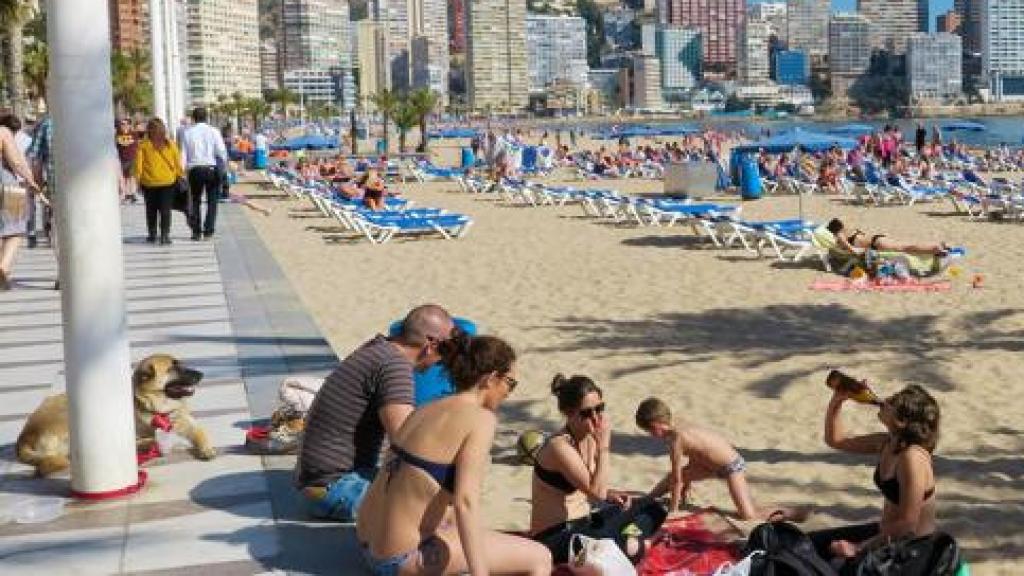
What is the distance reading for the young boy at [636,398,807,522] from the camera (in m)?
4.74

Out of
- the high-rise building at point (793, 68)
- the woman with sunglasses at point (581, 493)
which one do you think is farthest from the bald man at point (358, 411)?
the high-rise building at point (793, 68)

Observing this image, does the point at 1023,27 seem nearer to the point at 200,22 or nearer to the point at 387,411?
the point at 200,22

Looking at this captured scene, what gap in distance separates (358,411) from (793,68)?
20099 centimetres

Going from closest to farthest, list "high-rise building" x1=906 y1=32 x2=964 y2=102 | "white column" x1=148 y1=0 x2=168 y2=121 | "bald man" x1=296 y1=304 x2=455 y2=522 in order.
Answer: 1. "bald man" x1=296 y1=304 x2=455 y2=522
2. "white column" x1=148 y1=0 x2=168 y2=121
3. "high-rise building" x1=906 y1=32 x2=964 y2=102

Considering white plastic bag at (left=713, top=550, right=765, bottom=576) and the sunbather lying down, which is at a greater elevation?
the sunbather lying down

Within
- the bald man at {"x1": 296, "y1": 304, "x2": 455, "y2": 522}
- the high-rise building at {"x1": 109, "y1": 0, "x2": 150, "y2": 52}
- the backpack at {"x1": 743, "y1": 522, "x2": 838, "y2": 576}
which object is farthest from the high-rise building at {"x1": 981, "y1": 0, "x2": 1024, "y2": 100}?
the backpack at {"x1": 743, "y1": 522, "x2": 838, "y2": 576}

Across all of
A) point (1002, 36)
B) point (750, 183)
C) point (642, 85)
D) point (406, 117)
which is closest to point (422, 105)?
point (406, 117)

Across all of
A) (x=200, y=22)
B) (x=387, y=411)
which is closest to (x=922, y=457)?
(x=387, y=411)

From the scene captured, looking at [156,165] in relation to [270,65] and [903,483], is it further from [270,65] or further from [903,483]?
[270,65]

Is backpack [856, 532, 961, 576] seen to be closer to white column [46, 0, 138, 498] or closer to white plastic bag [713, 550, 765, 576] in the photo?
white plastic bag [713, 550, 765, 576]

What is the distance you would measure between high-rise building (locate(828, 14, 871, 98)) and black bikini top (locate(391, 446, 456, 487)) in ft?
632

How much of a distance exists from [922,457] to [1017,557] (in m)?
0.76

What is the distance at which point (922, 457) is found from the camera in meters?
3.92

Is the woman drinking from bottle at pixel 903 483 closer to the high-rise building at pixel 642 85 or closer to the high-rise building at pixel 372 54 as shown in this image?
the high-rise building at pixel 372 54
